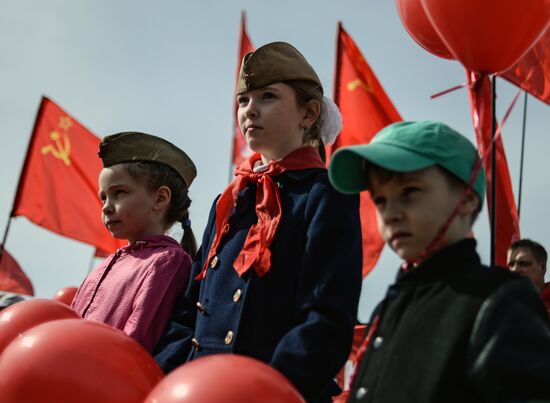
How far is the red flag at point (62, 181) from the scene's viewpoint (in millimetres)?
9039

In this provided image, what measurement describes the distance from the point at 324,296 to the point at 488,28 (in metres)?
1.48

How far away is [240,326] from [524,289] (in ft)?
3.62

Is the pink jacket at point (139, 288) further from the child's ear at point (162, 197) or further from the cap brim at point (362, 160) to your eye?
the cap brim at point (362, 160)

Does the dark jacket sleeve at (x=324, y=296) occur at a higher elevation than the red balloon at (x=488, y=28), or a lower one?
lower

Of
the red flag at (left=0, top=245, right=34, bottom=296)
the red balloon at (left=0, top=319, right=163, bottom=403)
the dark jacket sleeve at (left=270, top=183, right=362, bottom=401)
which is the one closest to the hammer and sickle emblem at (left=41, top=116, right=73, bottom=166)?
the red flag at (left=0, top=245, right=34, bottom=296)

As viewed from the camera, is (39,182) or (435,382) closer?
(435,382)

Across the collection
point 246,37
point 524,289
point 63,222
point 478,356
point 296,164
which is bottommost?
point 63,222

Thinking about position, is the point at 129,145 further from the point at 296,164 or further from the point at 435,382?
the point at 435,382

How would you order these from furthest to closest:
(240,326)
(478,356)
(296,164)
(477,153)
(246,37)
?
(246,37), (296,164), (240,326), (477,153), (478,356)

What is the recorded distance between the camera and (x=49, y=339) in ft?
7.19

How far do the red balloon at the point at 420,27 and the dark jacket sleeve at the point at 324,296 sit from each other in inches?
58.4

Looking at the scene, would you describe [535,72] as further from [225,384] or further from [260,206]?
[225,384]

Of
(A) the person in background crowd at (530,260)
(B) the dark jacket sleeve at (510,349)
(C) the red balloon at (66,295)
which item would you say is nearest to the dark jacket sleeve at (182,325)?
(C) the red balloon at (66,295)

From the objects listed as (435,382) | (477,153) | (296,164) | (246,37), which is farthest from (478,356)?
(246,37)
